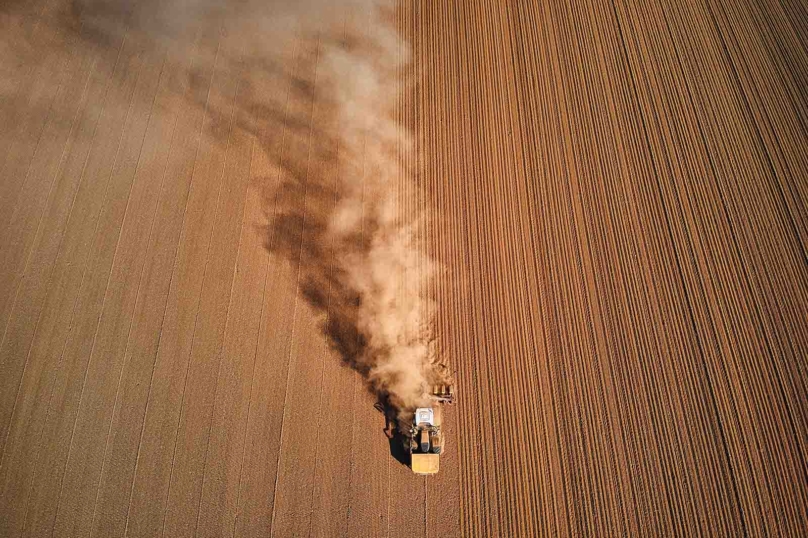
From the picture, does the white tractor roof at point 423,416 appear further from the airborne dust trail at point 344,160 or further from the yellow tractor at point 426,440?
the airborne dust trail at point 344,160

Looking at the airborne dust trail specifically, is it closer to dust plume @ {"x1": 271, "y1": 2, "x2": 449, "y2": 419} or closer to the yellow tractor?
dust plume @ {"x1": 271, "y1": 2, "x2": 449, "y2": 419}

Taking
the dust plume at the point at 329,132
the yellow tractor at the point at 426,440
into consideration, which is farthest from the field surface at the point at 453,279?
the yellow tractor at the point at 426,440

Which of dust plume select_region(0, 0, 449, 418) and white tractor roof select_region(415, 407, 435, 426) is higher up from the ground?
dust plume select_region(0, 0, 449, 418)

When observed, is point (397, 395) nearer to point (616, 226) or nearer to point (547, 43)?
point (616, 226)

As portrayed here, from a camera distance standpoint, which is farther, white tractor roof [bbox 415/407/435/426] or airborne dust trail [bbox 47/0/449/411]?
airborne dust trail [bbox 47/0/449/411]

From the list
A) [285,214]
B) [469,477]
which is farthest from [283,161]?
[469,477]

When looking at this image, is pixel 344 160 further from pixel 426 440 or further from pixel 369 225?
pixel 426 440

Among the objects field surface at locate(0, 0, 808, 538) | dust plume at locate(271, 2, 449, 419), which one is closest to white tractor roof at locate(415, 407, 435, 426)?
dust plume at locate(271, 2, 449, 419)

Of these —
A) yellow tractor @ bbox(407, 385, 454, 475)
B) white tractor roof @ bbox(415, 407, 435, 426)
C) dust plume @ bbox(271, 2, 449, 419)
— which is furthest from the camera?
dust plume @ bbox(271, 2, 449, 419)
